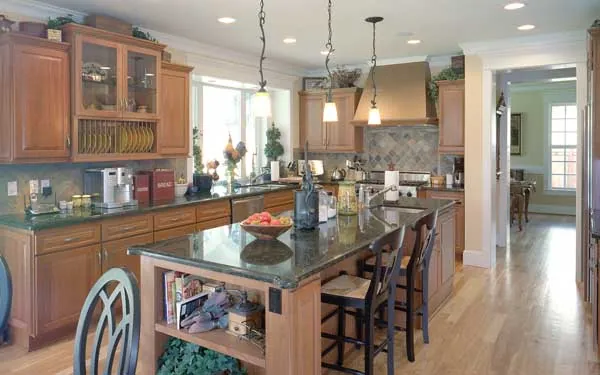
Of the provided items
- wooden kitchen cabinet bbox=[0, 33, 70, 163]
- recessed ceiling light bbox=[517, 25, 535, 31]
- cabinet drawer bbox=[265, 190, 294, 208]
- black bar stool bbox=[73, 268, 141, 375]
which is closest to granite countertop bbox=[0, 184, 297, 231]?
wooden kitchen cabinet bbox=[0, 33, 70, 163]

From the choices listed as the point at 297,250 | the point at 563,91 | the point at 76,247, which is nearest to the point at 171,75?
the point at 76,247

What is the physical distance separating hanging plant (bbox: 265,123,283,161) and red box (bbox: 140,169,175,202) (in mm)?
2407

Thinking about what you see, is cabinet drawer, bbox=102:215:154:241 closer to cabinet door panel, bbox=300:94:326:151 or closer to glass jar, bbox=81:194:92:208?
glass jar, bbox=81:194:92:208

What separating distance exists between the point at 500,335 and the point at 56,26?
13.7 ft

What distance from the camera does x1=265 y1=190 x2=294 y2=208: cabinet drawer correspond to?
5855 millimetres

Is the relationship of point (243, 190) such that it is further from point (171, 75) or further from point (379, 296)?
point (379, 296)

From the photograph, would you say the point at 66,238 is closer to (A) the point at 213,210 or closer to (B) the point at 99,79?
(B) the point at 99,79

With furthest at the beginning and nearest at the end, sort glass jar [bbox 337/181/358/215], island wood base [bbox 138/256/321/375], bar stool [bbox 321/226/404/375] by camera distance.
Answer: glass jar [bbox 337/181/358/215]
bar stool [bbox 321/226/404/375]
island wood base [bbox 138/256/321/375]

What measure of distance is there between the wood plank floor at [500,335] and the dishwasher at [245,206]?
2.03 m

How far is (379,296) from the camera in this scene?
2.85m

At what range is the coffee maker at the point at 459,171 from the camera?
20.8 feet

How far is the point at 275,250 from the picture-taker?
8.57ft

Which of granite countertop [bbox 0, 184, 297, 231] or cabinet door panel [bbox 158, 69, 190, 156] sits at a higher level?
cabinet door panel [bbox 158, 69, 190, 156]

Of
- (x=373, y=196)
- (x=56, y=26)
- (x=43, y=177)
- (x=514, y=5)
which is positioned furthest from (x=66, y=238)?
(x=514, y=5)
